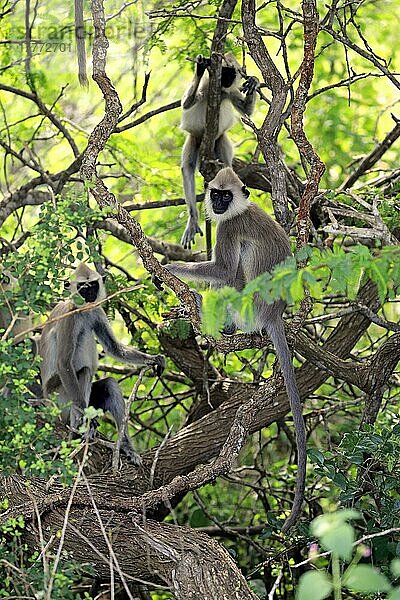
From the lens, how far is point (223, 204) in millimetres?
4699

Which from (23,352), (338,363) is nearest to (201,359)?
(338,363)

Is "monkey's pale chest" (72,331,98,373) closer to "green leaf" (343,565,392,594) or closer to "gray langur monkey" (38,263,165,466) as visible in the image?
"gray langur monkey" (38,263,165,466)

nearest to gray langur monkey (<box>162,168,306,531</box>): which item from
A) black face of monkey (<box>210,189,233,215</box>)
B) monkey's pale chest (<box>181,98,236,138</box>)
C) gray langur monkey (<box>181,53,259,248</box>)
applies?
black face of monkey (<box>210,189,233,215</box>)

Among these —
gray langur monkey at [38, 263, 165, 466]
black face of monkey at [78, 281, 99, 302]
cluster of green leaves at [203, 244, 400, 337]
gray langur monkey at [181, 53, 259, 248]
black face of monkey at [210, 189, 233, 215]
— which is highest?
gray langur monkey at [181, 53, 259, 248]

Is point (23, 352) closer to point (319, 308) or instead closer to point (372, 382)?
point (372, 382)

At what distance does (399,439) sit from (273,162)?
143 cm

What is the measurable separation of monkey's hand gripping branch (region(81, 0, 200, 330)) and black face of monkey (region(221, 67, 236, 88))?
2295 millimetres

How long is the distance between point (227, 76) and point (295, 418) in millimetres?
2776

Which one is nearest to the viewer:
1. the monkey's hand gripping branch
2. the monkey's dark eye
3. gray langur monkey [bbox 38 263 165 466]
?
the monkey's hand gripping branch

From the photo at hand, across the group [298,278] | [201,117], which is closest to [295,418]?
[298,278]

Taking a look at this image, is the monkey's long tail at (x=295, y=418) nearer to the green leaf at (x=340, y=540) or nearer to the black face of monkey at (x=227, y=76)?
the green leaf at (x=340, y=540)

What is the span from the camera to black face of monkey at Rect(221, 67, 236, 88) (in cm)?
589

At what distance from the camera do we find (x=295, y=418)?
4.11m

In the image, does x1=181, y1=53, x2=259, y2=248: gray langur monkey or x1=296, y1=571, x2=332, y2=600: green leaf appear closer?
x1=296, y1=571, x2=332, y2=600: green leaf
